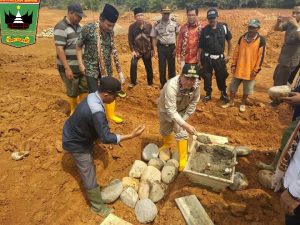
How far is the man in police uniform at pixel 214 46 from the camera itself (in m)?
5.98

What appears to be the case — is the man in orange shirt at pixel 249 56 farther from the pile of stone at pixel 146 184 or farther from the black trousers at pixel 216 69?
the pile of stone at pixel 146 184

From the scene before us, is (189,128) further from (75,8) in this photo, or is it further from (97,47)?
(75,8)

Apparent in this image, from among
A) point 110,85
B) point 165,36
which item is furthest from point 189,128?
point 165,36

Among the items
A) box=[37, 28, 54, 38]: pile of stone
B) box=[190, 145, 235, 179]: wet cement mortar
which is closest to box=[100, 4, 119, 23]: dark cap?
box=[190, 145, 235, 179]: wet cement mortar

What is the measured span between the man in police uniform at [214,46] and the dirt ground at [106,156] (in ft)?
2.78

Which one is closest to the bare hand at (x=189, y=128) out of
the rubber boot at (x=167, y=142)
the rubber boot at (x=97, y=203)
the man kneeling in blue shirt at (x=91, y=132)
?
the man kneeling in blue shirt at (x=91, y=132)

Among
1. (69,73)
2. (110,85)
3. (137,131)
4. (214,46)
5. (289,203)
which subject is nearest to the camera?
(289,203)

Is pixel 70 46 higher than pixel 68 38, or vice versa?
pixel 68 38

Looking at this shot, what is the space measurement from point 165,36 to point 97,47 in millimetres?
2231

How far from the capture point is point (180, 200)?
390 centimetres

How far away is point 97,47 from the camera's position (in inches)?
200

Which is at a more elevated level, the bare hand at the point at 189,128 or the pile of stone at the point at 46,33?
the bare hand at the point at 189,128

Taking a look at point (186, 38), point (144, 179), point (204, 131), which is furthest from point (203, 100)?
point (144, 179)

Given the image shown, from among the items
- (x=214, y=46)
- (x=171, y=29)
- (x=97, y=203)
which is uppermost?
(x=171, y=29)
